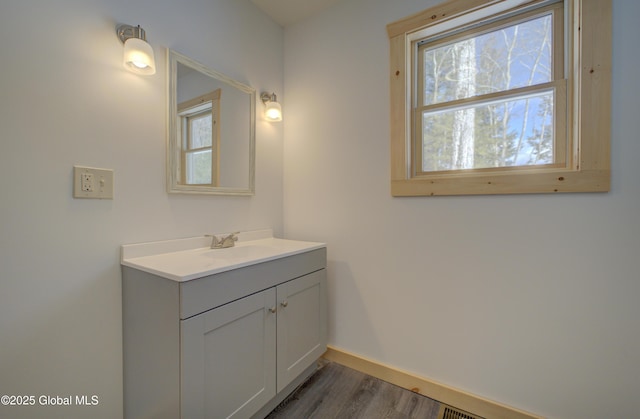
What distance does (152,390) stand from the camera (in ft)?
3.48

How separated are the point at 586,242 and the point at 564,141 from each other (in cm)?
48

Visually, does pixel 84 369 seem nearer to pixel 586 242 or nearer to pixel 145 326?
pixel 145 326

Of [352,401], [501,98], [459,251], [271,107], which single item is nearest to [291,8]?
[271,107]

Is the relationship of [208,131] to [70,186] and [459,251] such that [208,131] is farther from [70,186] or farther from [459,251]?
[459,251]

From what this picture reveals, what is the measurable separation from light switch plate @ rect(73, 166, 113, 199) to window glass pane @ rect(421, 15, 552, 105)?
5.73ft

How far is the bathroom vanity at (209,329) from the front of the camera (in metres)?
0.97

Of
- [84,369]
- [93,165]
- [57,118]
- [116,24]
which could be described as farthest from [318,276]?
[116,24]

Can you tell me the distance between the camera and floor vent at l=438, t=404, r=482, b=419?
1346 millimetres

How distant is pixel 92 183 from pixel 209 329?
79 centimetres

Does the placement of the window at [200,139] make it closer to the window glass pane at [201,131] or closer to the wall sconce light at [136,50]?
the window glass pane at [201,131]

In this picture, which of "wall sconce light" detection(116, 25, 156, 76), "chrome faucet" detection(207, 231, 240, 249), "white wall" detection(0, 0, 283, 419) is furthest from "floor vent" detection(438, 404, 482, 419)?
"wall sconce light" detection(116, 25, 156, 76)

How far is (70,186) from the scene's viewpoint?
106 cm

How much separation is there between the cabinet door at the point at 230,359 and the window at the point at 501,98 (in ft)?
3.50

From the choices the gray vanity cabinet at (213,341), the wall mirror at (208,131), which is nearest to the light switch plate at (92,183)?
the wall mirror at (208,131)
